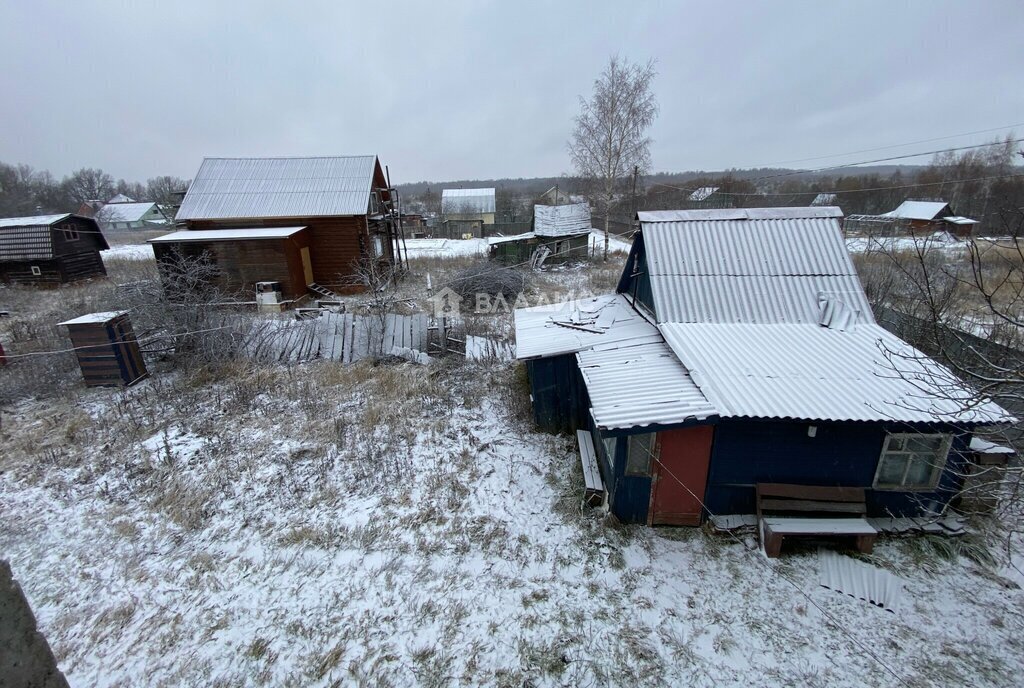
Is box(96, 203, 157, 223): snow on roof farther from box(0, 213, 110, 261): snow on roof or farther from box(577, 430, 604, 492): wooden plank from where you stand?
box(577, 430, 604, 492): wooden plank

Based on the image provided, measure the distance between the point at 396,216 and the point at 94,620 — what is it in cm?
2091

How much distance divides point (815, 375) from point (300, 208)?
1910cm

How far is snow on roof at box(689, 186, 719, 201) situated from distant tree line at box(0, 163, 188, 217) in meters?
54.6

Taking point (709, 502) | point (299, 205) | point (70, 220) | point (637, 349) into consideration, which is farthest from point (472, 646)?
point (70, 220)

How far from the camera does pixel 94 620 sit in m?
4.58

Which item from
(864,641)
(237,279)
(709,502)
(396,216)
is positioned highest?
(396,216)

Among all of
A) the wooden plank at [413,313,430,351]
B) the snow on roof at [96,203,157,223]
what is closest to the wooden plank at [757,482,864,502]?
the wooden plank at [413,313,430,351]

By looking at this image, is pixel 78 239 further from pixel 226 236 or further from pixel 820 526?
pixel 820 526

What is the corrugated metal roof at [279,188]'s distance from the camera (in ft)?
58.4

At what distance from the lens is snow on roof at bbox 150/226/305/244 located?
1572cm

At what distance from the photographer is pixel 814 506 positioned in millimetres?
5219

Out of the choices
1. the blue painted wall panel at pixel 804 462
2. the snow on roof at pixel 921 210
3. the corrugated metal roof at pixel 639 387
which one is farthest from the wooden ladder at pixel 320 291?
the snow on roof at pixel 921 210

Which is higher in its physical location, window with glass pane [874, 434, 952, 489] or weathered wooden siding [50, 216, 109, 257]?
weathered wooden siding [50, 216, 109, 257]

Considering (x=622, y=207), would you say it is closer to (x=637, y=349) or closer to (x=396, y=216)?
(x=396, y=216)
